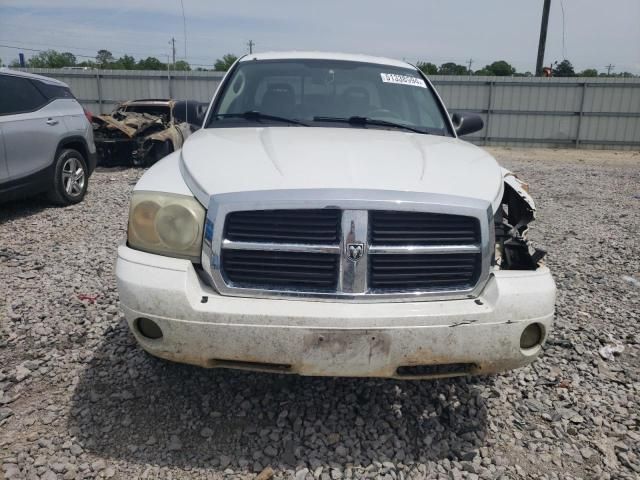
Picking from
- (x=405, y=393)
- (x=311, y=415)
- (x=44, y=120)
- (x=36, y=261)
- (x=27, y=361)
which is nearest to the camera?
(x=311, y=415)

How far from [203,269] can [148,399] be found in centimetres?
91

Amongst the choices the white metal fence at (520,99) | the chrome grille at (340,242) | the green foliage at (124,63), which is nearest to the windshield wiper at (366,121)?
the chrome grille at (340,242)

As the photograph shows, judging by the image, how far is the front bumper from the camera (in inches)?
80.0

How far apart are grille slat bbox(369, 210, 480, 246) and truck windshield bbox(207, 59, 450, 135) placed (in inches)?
55.1

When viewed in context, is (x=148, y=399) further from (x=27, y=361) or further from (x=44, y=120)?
(x=44, y=120)

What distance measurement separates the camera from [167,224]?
223 cm

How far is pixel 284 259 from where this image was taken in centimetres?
216

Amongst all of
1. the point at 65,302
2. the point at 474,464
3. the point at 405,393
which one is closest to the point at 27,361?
the point at 65,302

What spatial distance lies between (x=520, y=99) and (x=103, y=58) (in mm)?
26845

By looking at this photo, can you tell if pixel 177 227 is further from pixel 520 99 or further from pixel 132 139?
pixel 520 99

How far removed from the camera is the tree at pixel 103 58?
108ft

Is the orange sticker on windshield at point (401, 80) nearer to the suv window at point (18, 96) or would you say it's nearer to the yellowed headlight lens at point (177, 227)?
the yellowed headlight lens at point (177, 227)

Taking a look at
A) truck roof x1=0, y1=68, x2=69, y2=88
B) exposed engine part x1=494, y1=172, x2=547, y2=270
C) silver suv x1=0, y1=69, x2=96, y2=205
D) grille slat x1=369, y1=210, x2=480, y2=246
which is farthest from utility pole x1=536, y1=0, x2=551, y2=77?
grille slat x1=369, y1=210, x2=480, y2=246

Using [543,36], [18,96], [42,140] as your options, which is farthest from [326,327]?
[543,36]
